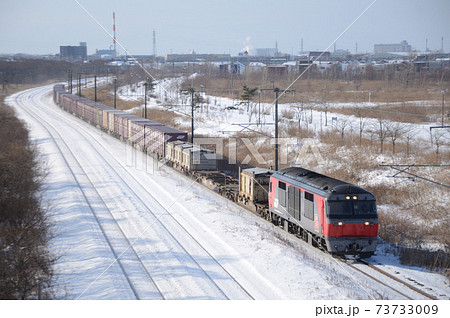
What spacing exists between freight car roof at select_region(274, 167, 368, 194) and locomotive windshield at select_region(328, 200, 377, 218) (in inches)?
17.1

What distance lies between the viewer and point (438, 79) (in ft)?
292

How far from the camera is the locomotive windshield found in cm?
1856

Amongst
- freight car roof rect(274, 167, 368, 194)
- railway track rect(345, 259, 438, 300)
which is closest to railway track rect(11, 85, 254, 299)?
railway track rect(345, 259, 438, 300)

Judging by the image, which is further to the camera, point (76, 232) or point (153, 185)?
point (153, 185)

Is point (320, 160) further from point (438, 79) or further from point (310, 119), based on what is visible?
point (438, 79)

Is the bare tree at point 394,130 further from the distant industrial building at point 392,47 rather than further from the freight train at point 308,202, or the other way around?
the distant industrial building at point 392,47

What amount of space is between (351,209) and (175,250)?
705 cm

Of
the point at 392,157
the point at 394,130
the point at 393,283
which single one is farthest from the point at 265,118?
the point at 393,283

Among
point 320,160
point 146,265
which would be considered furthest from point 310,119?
point 146,265

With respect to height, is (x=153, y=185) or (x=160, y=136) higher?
(x=160, y=136)

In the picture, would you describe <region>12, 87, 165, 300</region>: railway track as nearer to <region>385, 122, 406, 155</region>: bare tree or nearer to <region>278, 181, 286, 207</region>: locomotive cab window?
<region>278, 181, 286, 207</region>: locomotive cab window
